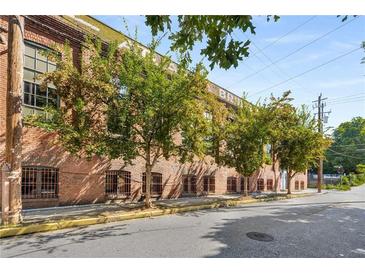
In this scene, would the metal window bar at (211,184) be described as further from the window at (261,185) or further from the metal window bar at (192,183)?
the window at (261,185)

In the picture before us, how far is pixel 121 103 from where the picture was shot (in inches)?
447

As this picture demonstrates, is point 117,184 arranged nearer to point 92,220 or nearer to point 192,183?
point 92,220

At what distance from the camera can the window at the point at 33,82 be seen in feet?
36.8

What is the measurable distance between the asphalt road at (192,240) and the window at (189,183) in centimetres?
782

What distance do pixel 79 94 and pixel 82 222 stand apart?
15.0 feet

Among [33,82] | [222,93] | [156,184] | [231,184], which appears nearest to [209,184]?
[231,184]

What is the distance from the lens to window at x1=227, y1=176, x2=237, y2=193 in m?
23.6

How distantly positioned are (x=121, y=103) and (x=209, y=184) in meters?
11.9

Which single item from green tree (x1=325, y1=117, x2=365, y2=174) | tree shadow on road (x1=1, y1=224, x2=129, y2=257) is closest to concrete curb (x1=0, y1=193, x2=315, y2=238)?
tree shadow on road (x1=1, y1=224, x2=129, y2=257)

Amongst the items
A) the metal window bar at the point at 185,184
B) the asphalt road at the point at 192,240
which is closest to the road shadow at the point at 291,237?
the asphalt road at the point at 192,240

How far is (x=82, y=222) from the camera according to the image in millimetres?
9391

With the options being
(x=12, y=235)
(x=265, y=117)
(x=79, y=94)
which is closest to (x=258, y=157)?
(x=265, y=117)

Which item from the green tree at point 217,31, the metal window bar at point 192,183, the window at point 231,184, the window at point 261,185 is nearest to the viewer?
the green tree at point 217,31

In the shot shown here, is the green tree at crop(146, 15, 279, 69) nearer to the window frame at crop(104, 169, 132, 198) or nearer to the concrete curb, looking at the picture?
the concrete curb
